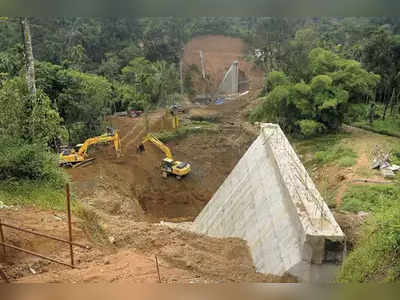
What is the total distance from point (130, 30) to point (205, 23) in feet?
26.2

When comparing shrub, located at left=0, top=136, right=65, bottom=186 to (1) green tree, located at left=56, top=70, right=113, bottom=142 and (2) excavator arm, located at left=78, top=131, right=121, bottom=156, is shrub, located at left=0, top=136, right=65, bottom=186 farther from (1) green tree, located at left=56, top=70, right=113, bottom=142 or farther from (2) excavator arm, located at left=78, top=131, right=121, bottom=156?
(1) green tree, located at left=56, top=70, right=113, bottom=142

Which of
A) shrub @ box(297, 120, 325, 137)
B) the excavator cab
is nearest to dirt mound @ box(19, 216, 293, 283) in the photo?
the excavator cab

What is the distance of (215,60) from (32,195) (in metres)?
27.2

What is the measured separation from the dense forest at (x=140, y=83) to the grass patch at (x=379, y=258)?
103mm

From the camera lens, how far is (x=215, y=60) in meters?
33.6

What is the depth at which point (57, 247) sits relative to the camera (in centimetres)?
643

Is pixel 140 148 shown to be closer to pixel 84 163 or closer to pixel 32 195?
pixel 84 163

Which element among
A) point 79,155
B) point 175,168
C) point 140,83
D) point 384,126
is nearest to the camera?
point 79,155

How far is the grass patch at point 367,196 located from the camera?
1014 cm

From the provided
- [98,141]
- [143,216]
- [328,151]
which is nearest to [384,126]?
[328,151]

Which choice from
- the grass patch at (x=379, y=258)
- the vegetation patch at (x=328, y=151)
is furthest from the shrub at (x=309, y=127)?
the grass patch at (x=379, y=258)

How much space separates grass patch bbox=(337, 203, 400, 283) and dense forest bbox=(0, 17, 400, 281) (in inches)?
4.1

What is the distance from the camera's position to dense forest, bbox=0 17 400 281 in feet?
29.6

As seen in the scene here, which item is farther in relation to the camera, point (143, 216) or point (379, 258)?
point (143, 216)
